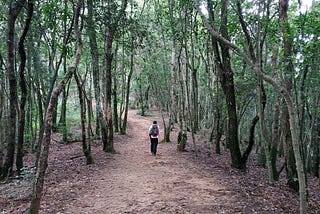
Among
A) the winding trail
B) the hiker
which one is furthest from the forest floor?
the hiker

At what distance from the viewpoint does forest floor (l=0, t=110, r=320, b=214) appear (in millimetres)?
7406

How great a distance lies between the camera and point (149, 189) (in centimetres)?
878

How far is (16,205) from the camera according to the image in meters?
7.96

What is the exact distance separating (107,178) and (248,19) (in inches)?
328

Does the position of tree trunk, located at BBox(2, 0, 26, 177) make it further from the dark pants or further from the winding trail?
the dark pants

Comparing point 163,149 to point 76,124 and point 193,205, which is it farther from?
point 76,124

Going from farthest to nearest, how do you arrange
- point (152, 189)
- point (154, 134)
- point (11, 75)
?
point (154, 134) < point (11, 75) < point (152, 189)

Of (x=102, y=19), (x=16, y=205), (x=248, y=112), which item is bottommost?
(x=16, y=205)

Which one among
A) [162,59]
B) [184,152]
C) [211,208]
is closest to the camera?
[211,208]

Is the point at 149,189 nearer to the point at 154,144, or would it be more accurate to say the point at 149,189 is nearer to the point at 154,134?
the point at 154,134

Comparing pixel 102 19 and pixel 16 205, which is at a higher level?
pixel 102 19

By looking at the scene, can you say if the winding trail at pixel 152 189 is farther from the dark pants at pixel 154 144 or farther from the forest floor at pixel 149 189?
the dark pants at pixel 154 144

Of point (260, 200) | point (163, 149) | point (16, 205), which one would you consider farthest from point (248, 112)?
point (16, 205)

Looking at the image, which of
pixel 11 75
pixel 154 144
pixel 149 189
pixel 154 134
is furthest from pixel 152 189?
pixel 11 75
